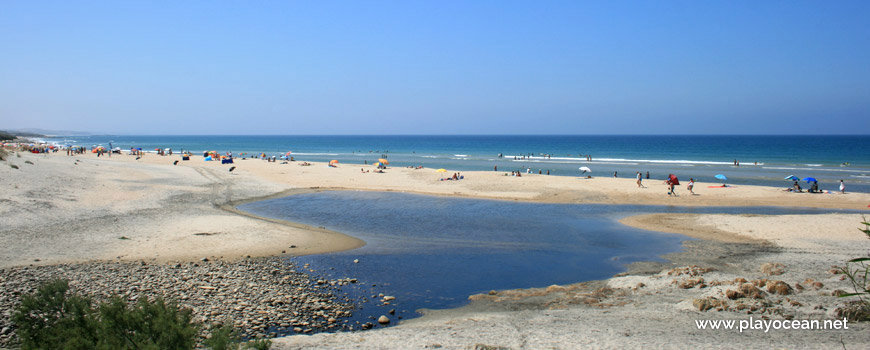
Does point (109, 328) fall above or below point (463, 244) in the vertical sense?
above

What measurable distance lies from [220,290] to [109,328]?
535cm

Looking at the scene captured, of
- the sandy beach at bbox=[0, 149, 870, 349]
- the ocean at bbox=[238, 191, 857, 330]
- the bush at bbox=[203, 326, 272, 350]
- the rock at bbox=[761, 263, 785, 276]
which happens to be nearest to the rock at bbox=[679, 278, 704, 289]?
the sandy beach at bbox=[0, 149, 870, 349]

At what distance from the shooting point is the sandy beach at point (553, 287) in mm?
9969

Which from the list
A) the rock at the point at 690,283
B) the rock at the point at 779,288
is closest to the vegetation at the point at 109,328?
the rock at the point at 690,283

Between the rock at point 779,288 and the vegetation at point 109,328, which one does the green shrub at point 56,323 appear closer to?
the vegetation at point 109,328

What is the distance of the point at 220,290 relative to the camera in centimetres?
1253

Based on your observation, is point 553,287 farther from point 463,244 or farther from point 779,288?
point 463,244

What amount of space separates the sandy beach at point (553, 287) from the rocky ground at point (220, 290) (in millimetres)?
1103

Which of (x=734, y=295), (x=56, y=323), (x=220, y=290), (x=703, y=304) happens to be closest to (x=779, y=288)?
(x=734, y=295)

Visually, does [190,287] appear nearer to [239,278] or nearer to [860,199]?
[239,278]

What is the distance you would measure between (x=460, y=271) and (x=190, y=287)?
8.22 metres

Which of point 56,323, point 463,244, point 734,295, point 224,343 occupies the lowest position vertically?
point 463,244

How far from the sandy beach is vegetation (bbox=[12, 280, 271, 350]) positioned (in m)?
2.56

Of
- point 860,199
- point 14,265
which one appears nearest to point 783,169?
point 860,199
